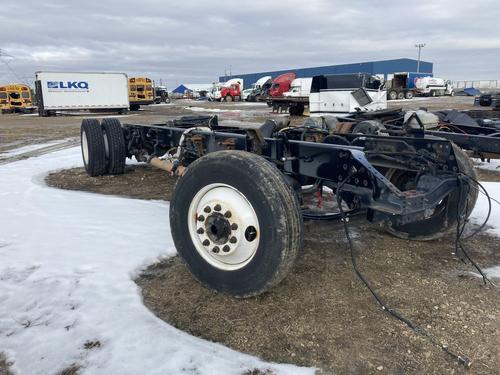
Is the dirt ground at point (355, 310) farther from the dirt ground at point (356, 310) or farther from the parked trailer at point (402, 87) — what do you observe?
the parked trailer at point (402, 87)

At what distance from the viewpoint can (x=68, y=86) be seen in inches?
1164

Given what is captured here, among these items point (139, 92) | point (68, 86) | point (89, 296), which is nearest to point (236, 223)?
point (89, 296)

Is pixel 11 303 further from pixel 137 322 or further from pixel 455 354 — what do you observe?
pixel 455 354

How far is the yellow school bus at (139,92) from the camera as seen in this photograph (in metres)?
38.0

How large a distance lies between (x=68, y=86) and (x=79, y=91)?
0.79 metres

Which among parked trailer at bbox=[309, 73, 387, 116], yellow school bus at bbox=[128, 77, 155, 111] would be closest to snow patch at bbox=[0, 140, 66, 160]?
parked trailer at bbox=[309, 73, 387, 116]

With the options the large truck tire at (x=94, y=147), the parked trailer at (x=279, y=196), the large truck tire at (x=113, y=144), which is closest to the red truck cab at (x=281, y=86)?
the large truck tire at (x=113, y=144)

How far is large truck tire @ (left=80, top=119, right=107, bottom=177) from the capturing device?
6.61 m

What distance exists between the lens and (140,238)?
4.10 metres

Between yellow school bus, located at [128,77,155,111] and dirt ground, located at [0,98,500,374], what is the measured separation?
36.7 meters

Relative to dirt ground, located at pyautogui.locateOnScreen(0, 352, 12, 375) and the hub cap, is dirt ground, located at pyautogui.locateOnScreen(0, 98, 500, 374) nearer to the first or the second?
the hub cap

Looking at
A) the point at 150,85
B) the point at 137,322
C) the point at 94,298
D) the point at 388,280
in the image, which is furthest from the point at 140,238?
the point at 150,85

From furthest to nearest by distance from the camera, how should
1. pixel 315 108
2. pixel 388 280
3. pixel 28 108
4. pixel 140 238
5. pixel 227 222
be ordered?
pixel 28 108, pixel 315 108, pixel 140 238, pixel 388 280, pixel 227 222

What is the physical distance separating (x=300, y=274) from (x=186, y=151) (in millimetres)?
2279
